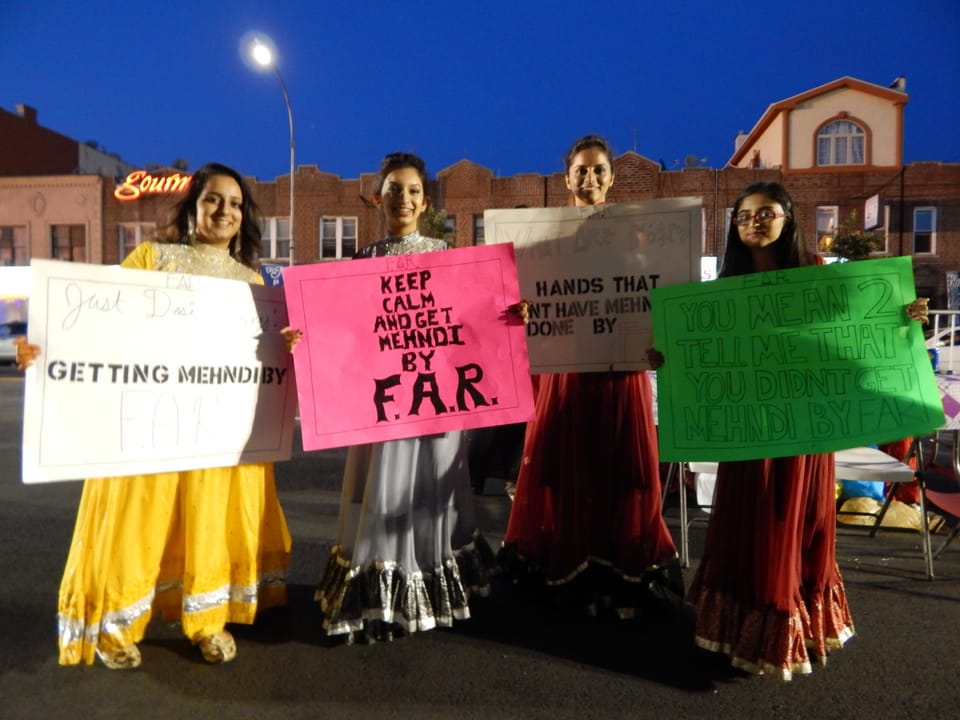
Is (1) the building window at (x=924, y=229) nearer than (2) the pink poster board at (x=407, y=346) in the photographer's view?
No

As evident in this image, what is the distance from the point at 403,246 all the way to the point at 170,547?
1527 millimetres

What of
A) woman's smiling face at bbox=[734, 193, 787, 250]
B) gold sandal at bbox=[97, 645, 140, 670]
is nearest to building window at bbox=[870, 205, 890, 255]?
woman's smiling face at bbox=[734, 193, 787, 250]

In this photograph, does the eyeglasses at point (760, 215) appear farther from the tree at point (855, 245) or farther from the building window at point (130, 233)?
the building window at point (130, 233)

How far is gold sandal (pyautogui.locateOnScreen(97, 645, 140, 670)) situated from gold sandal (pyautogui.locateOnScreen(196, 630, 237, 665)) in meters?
0.23

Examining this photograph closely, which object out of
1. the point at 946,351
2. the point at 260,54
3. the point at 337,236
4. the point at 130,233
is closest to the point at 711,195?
the point at 337,236

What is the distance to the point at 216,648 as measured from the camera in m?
2.77

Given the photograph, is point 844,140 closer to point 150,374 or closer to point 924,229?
point 924,229

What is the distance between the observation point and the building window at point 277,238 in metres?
26.5

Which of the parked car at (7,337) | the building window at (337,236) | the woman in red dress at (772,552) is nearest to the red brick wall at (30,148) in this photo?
the parked car at (7,337)

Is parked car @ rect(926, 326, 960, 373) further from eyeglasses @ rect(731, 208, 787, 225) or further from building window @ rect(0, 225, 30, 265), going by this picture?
building window @ rect(0, 225, 30, 265)

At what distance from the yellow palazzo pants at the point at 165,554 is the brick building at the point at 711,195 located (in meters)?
20.6

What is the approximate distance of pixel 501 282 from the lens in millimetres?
2896

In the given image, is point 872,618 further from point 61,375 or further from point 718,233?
point 718,233

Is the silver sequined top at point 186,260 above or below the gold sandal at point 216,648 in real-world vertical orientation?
above
